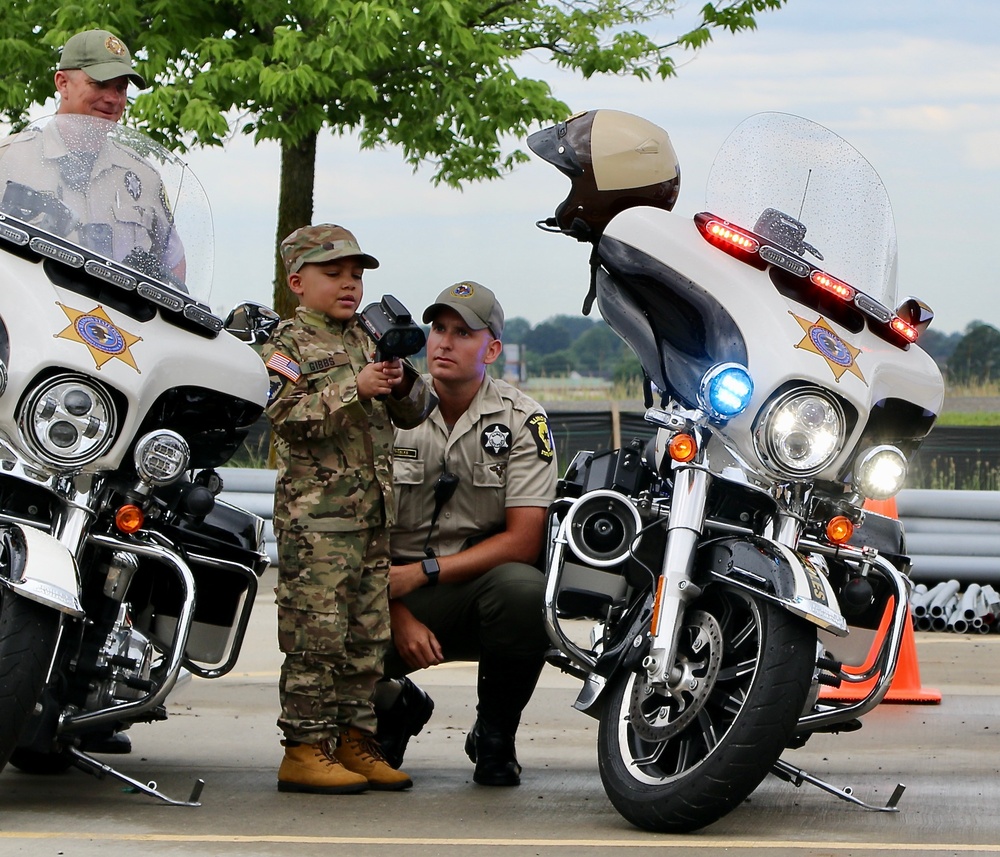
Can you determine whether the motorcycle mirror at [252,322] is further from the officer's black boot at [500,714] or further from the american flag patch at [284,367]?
the officer's black boot at [500,714]

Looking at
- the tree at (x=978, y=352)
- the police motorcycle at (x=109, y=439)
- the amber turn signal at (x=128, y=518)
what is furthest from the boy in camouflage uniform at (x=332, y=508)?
the tree at (x=978, y=352)

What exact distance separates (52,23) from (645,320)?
360 inches

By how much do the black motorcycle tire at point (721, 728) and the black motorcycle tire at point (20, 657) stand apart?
1476 millimetres

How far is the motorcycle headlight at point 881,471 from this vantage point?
15.2ft

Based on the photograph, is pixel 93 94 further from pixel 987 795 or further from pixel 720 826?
pixel 987 795

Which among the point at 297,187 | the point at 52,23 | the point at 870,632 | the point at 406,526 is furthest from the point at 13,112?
the point at 870,632

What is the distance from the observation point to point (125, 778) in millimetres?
4695

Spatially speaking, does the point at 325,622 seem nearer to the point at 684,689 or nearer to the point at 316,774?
the point at 316,774

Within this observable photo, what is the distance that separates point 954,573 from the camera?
9.36m

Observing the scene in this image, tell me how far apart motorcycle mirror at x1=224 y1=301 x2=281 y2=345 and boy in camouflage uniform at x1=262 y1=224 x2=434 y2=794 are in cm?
9

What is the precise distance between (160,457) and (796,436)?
5.44ft

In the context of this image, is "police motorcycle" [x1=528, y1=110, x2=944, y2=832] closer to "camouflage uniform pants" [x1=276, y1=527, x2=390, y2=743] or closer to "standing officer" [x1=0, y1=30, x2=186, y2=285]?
"camouflage uniform pants" [x1=276, y1=527, x2=390, y2=743]

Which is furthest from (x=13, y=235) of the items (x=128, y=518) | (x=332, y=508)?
(x=332, y=508)

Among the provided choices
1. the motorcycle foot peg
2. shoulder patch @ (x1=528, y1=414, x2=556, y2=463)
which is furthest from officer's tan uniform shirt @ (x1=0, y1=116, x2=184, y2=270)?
the motorcycle foot peg
